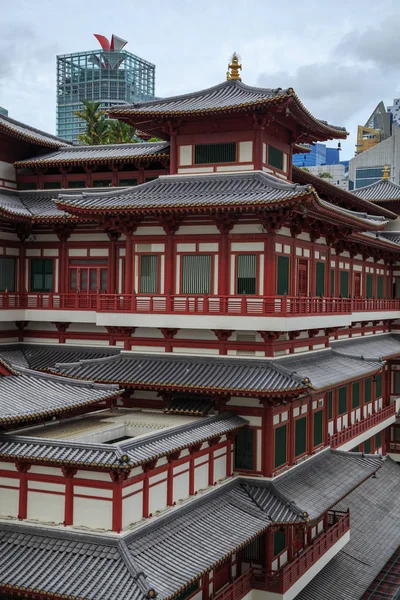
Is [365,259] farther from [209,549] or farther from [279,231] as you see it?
[209,549]

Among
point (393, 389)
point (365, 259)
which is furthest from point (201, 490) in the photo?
point (393, 389)

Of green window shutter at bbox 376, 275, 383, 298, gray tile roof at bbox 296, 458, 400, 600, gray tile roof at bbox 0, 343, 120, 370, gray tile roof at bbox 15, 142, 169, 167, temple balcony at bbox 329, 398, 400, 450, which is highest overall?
gray tile roof at bbox 15, 142, 169, 167

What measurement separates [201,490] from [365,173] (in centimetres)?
11868

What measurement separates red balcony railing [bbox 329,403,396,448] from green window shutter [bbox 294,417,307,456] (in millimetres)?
4421

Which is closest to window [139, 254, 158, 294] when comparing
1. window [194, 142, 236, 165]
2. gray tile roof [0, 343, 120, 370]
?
gray tile roof [0, 343, 120, 370]

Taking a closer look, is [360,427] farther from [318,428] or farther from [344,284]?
[318,428]

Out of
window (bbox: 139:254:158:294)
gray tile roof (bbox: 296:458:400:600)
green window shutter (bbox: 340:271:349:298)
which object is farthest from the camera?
green window shutter (bbox: 340:271:349:298)

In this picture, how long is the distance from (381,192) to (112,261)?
2837 cm

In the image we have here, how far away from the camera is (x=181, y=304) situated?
29953mm

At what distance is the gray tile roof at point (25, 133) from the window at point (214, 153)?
9.70 m

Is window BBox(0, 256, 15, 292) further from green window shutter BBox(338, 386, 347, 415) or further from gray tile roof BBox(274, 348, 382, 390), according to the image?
green window shutter BBox(338, 386, 347, 415)

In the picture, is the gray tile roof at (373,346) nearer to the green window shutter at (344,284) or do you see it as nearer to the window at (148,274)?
the green window shutter at (344,284)

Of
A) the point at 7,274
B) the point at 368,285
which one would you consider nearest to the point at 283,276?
the point at 7,274

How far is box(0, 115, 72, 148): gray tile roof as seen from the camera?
35.7 meters
